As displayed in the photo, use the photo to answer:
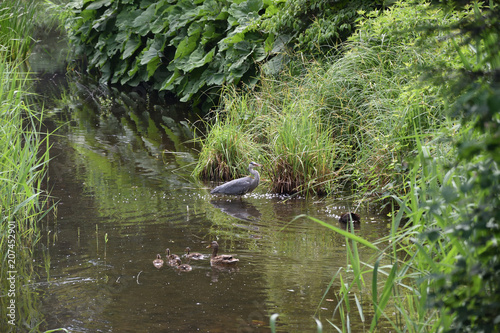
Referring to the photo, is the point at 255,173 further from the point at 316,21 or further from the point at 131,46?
the point at 131,46

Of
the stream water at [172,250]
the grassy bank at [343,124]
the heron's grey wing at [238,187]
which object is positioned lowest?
the stream water at [172,250]

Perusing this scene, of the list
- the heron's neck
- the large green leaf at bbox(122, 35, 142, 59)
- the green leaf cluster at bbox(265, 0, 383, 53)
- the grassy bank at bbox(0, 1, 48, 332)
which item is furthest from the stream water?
the large green leaf at bbox(122, 35, 142, 59)

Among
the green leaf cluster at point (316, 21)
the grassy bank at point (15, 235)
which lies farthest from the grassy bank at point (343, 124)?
the grassy bank at point (15, 235)

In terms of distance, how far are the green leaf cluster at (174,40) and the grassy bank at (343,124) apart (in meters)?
2.96

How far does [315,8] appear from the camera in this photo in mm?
10227

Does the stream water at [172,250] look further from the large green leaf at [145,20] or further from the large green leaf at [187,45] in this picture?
the large green leaf at [145,20]

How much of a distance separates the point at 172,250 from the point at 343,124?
3472 millimetres


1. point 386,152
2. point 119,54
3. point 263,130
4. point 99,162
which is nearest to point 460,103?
point 386,152

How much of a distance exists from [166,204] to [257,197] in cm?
125

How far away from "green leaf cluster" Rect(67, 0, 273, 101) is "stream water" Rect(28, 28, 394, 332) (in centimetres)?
266

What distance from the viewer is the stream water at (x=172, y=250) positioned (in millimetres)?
4133

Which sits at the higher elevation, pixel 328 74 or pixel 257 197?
pixel 328 74

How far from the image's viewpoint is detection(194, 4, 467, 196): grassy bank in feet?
21.9

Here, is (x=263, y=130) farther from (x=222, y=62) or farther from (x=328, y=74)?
(x=222, y=62)
